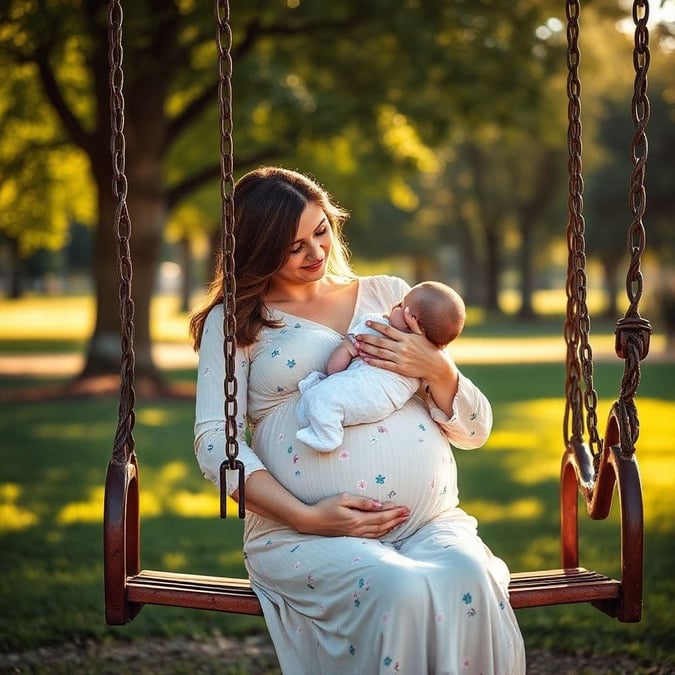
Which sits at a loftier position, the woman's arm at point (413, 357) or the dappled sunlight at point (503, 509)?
the woman's arm at point (413, 357)

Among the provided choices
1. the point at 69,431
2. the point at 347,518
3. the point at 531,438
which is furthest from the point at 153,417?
the point at 347,518

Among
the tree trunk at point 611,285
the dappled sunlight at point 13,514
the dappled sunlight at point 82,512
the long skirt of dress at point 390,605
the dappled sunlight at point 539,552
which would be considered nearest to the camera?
the long skirt of dress at point 390,605

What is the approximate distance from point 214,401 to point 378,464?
56 cm

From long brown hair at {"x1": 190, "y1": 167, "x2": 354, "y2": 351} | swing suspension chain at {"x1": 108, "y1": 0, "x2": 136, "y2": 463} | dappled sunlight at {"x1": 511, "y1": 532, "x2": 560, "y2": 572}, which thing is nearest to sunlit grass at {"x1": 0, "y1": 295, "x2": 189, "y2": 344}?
dappled sunlight at {"x1": 511, "y1": 532, "x2": 560, "y2": 572}

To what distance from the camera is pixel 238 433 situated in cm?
326

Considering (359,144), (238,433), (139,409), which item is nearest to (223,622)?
(238,433)

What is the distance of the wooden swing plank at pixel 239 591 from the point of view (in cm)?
313

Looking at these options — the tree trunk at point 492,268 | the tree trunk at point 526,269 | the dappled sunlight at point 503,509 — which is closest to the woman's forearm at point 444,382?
the dappled sunlight at point 503,509

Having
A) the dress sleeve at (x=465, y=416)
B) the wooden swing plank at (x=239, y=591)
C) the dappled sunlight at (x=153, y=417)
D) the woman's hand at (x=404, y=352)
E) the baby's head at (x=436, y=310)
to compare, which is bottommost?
the dappled sunlight at (x=153, y=417)

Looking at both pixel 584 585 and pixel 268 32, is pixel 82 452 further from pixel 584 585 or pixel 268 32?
pixel 584 585

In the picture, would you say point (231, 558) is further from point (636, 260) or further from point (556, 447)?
point (556, 447)

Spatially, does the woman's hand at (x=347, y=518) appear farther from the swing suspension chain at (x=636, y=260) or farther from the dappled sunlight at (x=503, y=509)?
the dappled sunlight at (x=503, y=509)

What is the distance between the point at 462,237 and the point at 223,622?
142ft

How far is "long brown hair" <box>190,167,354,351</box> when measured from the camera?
3.49 meters
